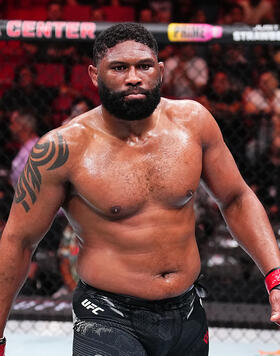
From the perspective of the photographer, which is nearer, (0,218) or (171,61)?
(0,218)

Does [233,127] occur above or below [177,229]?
below

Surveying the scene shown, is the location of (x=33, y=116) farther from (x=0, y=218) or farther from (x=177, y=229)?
(x=177, y=229)

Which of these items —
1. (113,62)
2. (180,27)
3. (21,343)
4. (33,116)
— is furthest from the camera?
(33,116)

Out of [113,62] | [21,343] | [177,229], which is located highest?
[113,62]

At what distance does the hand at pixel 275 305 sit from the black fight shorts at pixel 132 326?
252 mm

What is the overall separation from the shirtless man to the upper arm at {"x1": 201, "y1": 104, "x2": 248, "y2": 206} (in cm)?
6

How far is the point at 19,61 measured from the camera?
16.8ft

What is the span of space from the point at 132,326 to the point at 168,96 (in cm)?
290

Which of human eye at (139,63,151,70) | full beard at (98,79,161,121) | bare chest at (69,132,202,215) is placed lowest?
bare chest at (69,132,202,215)

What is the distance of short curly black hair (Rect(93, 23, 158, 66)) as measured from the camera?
6.38ft

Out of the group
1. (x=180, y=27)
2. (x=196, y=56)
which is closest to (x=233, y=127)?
(x=196, y=56)

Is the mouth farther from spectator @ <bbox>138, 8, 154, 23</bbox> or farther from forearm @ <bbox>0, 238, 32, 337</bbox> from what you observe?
spectator @ <bbox>138, 8, 154, 23</bbox>

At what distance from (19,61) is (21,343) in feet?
7.96

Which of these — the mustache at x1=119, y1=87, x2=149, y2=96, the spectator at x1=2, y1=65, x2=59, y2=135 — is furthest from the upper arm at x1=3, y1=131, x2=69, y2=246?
the spectator at x1=2, y1=65, x2=59, y2=135
